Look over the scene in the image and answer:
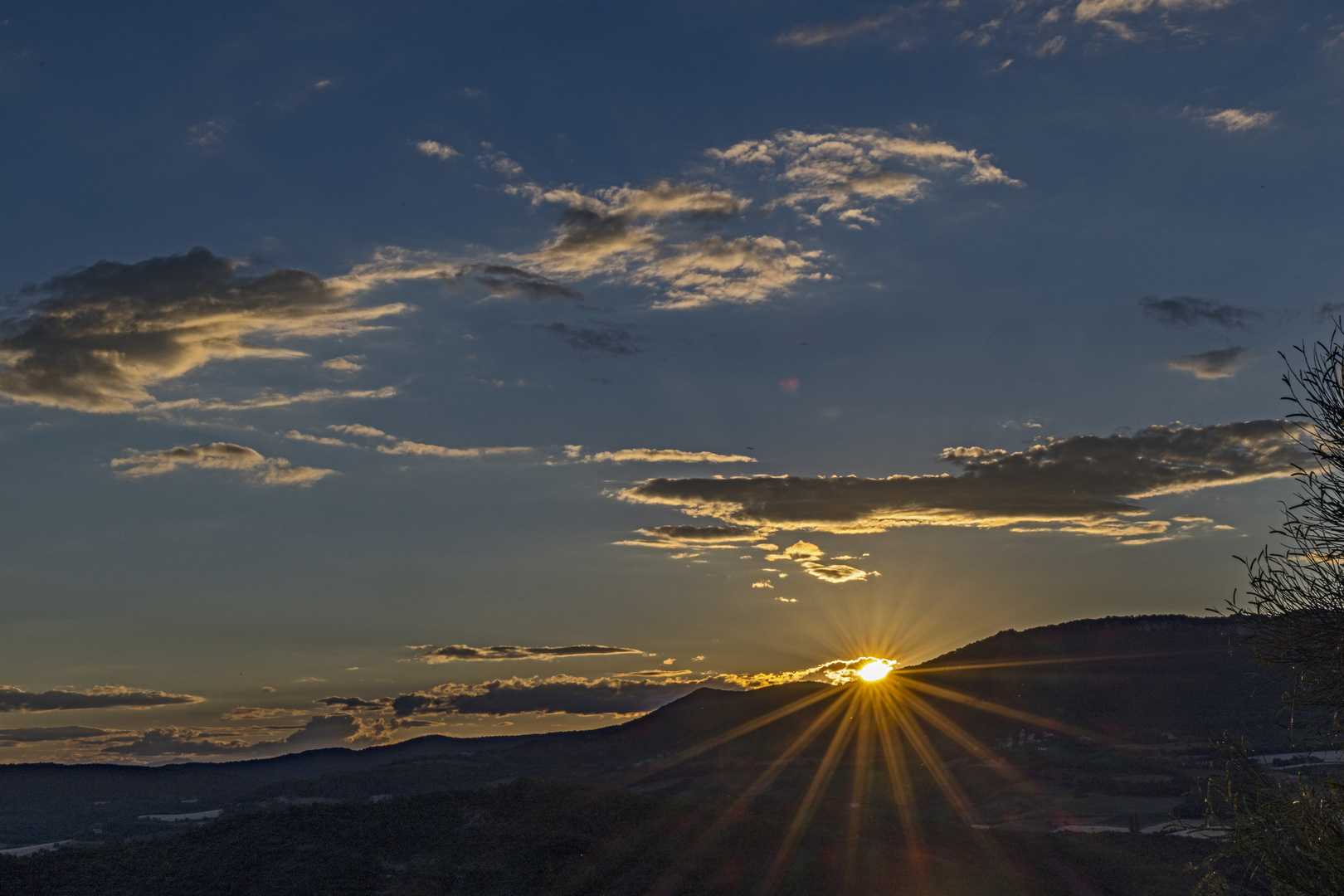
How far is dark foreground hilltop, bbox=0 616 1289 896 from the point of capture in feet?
146

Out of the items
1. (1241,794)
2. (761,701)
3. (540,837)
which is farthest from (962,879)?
(761,701)

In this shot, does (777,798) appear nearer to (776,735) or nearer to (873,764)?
(873,764)

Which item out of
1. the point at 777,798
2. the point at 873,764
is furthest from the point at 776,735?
the point at 777,798

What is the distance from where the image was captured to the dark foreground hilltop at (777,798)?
44.6 meters

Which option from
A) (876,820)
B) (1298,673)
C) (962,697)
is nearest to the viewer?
(1298,673)

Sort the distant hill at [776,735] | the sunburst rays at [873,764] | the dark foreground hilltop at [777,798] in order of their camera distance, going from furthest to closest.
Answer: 1. the distant hill at [776,735]
2. the sunburst rays at [873,764]
3. the dark foreground hilltop at [777,798]

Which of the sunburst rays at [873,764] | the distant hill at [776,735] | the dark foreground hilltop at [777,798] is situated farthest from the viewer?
the distant hill at [776,735]

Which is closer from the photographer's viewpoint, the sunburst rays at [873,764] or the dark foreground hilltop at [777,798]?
the dark foreground hilltop at [777,798]

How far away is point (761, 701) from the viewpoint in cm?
17662

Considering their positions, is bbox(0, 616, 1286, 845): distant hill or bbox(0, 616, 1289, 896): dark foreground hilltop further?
bbox(0, 616, 1286, 845): distant hill

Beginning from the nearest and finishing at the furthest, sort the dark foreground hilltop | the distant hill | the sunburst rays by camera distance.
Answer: the dark foreground hilltop
the sunburst rays
the distant hill

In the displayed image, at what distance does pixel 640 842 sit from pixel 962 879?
15.8 meters

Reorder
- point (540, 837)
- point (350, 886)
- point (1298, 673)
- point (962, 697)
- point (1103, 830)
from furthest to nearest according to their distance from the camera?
point (962, 697) → point (1103, 830) → point (540, 837) → point (350, 886) → point (1298, 673)

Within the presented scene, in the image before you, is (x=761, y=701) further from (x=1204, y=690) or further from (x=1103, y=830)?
(x=1103, y=830)
